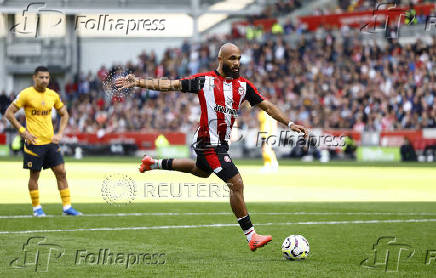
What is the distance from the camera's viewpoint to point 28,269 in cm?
762

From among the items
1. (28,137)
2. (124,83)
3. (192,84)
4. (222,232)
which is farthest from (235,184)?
(28,137)

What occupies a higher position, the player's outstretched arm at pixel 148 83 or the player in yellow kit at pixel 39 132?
the player's outstretched arm at pixel 148 83

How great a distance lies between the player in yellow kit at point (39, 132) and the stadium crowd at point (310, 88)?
2213cm

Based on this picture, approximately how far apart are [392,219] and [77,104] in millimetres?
32481

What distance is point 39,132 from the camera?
12906 mm

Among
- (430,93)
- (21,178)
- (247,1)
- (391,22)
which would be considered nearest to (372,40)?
(391,22)

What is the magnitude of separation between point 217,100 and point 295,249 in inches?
77.6

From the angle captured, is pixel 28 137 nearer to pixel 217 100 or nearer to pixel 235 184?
pixel 217 100

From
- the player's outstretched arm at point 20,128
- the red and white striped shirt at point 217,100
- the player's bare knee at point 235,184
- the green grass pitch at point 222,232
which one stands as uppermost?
the red and white striped shirt at point 217,100

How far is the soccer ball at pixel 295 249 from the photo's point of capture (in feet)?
27.6

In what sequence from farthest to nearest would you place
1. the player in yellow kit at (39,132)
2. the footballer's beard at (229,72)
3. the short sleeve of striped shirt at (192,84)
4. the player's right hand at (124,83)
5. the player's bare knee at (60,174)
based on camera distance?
the player's bare knee at (60,174)
the player in yellow kit at (39,132)
the footballer's beard at (229,72)
the short sleeve of striped shirt at (192,84)
the player's right hand at (124,83)

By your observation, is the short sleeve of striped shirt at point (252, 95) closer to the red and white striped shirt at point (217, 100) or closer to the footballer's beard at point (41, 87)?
the red and white striped shirt at point (217, 100)

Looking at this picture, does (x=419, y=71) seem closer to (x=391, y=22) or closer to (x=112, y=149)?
(x=391, y=22)

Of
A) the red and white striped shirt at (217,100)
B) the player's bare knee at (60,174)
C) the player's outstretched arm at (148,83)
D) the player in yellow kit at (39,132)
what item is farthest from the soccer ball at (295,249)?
the player's bare knee at (60,174)
